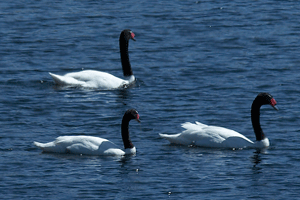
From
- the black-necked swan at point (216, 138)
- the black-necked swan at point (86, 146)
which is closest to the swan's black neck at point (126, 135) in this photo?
the black-necked swan at point (86, 146)

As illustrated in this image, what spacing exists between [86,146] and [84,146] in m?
0.05

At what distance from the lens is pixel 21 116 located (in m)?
23.1

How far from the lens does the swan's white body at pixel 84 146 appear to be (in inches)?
766

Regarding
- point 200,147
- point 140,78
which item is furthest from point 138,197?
point 140,78

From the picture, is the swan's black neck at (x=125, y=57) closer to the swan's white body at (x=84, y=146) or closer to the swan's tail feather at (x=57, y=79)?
the swan's tail feather at (x=57, y=79)

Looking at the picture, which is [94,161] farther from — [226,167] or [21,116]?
[21,116]

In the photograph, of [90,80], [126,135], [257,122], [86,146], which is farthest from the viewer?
[90,80]

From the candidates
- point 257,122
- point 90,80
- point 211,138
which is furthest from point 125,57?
point 211,138

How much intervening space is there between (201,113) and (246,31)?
13.3 m

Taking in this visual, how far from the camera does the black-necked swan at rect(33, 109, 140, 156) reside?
19.5 metres

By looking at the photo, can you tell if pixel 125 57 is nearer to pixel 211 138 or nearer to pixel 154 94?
pixel 154 94

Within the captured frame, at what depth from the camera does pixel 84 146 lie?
19469 mm

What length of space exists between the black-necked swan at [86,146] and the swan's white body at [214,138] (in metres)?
1.24

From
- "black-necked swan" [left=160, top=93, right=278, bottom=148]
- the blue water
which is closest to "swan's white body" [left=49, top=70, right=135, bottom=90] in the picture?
the blue water
